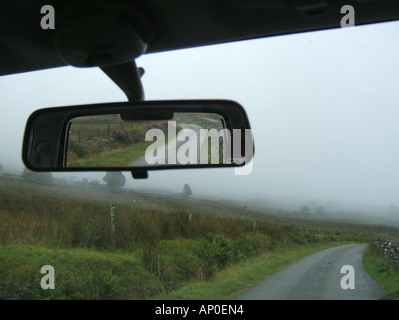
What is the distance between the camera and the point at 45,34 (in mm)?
2635

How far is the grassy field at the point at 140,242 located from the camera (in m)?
4.59

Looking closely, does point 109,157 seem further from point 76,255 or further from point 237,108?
point 76,255

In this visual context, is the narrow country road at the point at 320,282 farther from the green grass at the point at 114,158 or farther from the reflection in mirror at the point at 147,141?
the green grass at the point at 114,158

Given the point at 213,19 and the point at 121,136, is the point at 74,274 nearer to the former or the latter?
the point at 121,136

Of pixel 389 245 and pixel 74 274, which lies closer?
pixel 74 274

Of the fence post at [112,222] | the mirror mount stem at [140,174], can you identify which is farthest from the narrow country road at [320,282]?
the mirror mount stem at [140,174]

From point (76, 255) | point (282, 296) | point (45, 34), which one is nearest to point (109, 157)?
Answer: point (45, 34)

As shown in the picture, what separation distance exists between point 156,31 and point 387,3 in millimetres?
1602

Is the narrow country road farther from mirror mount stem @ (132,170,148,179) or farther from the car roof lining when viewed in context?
the car roof lining

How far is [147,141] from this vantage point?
2969mm

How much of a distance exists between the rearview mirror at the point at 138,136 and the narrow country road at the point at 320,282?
2.72 metres

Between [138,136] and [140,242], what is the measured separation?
10.8 feet

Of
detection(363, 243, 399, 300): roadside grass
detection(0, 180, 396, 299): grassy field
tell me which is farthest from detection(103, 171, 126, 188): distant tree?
detection(363, 243, 399, 300): roadside grass

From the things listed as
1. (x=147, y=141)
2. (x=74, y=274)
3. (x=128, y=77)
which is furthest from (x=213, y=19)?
(x=74, y=274)
